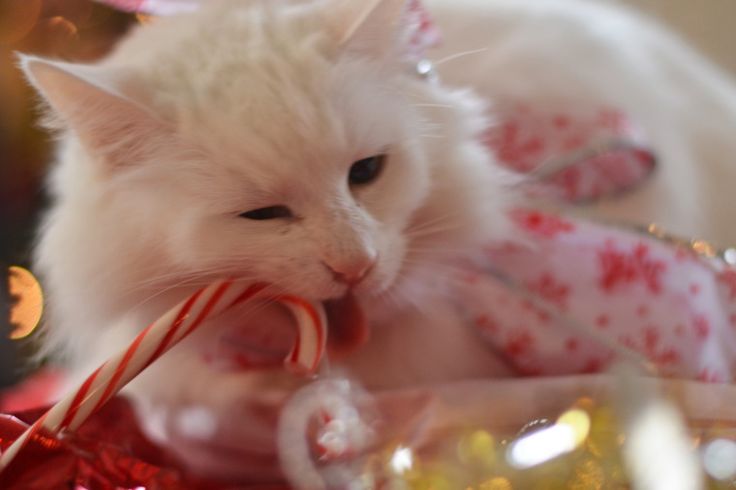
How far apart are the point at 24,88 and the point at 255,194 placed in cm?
87

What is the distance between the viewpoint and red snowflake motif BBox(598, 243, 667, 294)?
0.93 metres

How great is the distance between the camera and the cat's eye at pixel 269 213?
2.26ft

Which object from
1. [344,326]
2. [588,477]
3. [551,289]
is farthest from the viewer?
[551,289]

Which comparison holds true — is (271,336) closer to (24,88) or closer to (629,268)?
(629,268)

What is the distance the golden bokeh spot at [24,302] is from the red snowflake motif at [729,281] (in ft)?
3.00

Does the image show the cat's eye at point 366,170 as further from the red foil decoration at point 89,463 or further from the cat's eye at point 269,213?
the red foil decoration at point 89,463

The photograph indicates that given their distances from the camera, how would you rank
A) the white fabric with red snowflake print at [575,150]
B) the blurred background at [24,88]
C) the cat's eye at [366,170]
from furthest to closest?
the blurred background at [24,88], the white fabric with red snowflake print at [575,150], the cat's eye at [366,170]

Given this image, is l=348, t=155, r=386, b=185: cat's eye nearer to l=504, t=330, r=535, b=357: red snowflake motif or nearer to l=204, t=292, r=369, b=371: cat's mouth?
l=204, t=292, r=369, b=371: cat's mouth

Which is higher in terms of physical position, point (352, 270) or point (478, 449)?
point (352, 270)

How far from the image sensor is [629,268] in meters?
0.94

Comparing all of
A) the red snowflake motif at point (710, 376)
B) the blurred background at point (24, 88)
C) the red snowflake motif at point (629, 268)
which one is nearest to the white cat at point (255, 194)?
the red snowflake motif at point (629, 268)

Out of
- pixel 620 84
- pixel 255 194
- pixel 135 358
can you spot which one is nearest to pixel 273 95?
pixel 255 194

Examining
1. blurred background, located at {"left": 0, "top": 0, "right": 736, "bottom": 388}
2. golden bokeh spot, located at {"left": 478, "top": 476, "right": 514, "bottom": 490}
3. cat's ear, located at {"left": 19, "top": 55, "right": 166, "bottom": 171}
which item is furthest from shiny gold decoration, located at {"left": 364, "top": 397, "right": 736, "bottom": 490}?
blurred background, located at {"left": 0, "top": 0, "right": 736, "bottom": 388}

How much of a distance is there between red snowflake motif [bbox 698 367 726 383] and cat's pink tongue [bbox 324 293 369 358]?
0.42 meters
